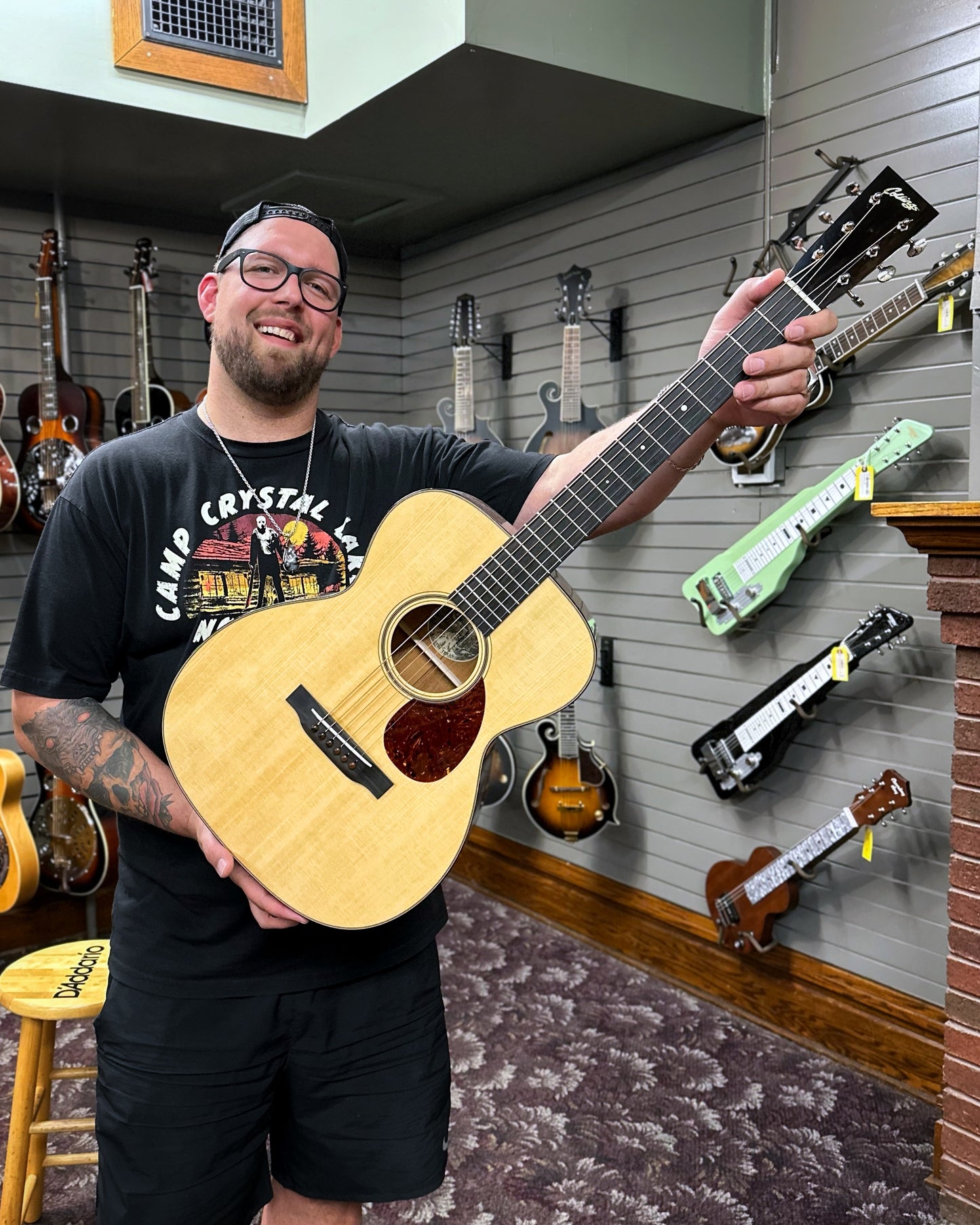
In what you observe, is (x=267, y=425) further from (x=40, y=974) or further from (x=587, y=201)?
(x=587, y=201)

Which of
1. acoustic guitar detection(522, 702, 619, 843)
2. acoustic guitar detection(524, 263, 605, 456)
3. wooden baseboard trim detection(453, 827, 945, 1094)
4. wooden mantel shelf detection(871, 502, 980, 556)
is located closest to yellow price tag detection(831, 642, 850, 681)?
wooden mantel shelf detection(871, 502, 980, 556)

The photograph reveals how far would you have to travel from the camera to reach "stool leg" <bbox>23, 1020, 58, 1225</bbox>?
203 centimetres

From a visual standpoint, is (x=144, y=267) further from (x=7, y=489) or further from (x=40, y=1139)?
(x=40, y=1139)

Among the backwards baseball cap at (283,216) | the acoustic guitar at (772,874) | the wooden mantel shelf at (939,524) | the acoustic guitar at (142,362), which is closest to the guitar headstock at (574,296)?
the acoustic guitar at (142,362)

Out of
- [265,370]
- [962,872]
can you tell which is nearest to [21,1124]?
[265,370]

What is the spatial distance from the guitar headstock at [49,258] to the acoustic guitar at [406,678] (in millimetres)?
2663

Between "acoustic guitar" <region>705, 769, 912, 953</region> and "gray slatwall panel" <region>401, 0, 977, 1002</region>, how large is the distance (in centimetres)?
11

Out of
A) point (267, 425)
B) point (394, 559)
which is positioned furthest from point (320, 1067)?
point (267, 425)

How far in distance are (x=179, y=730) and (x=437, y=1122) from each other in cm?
67

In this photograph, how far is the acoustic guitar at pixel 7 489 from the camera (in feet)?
10.6

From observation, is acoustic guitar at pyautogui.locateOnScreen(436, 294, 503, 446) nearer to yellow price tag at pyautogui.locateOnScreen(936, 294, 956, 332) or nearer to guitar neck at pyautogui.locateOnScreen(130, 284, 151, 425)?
guitar neck at pyautogui.locateOnScreen(130, 284, 151, 425)

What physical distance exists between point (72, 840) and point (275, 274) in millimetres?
2457

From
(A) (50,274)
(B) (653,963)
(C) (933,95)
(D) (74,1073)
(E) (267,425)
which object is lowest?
(B) (653,963)

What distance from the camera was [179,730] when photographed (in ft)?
3.89
